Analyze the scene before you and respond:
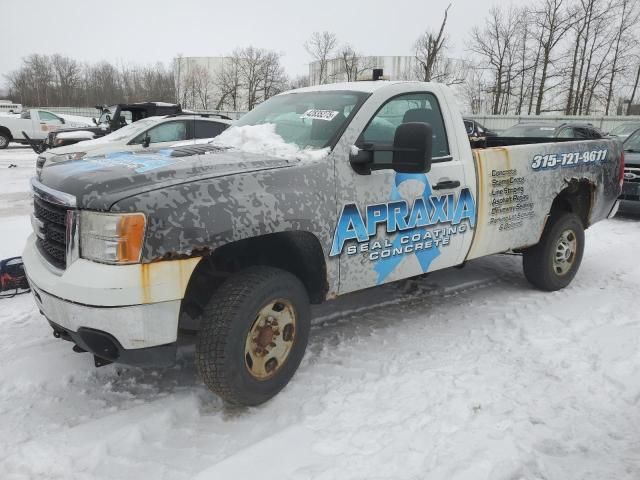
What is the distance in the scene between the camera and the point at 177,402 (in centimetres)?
309

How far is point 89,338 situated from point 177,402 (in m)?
0.78

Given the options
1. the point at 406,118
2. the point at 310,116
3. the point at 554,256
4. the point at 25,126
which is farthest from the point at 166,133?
the point at 25,126

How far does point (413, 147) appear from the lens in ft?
10.1

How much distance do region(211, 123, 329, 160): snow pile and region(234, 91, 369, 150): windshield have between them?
0.16ft

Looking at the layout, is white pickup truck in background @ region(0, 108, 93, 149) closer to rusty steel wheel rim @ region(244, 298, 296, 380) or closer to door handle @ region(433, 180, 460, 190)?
door handle @ region(433, 180, 460, 190)

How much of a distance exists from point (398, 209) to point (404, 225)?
5.3 inches

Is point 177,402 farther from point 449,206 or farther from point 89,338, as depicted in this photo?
point 449,206

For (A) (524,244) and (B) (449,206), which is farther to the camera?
(A) (524,244)

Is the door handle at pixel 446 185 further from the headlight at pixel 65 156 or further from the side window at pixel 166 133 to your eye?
the side window at pixel 166 133

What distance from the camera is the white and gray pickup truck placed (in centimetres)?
252

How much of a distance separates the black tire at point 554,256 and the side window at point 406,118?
70.9 inches

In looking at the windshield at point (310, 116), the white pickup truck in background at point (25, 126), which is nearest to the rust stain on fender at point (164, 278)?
the windshield at point (310, 116)

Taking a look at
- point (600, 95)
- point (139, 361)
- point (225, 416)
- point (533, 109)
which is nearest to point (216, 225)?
point (139, 361)

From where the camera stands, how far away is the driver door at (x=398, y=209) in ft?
10.7
